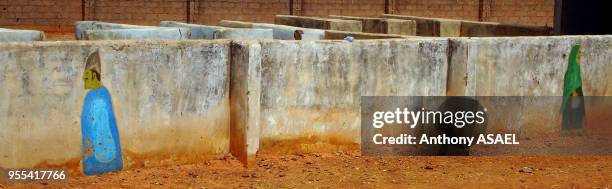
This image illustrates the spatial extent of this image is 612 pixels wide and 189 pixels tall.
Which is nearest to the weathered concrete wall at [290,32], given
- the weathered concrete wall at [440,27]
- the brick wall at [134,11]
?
the weathered concrete wall at [440,27]

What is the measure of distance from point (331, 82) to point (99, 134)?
6.90 feet

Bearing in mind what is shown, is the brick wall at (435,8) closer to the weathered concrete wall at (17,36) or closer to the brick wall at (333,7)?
the brick wall at (333,7)

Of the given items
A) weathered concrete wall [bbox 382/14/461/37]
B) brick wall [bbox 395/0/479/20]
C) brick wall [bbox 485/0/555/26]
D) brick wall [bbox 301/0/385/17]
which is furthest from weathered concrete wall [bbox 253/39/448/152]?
brick wall [bbox 485/0/555/26]

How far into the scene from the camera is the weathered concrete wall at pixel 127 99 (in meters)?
6.44

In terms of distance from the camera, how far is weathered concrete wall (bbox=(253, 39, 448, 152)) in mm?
7535

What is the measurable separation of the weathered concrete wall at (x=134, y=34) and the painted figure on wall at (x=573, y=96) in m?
4.50

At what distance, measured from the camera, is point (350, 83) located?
7.84m

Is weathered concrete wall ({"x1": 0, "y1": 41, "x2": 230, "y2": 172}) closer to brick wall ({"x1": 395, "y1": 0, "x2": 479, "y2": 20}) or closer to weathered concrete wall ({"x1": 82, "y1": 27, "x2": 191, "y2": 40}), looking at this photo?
weathered concrete wall ({"x1": 82, "y1": 27, "x2": 191, "y2": 40})

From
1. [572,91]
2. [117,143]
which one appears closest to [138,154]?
[117,143]

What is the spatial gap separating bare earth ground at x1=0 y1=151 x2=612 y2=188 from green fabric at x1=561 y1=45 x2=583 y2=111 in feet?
3.52

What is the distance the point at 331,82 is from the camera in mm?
7773

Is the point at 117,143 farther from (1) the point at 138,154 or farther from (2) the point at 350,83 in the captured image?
(2) the point at 350,83

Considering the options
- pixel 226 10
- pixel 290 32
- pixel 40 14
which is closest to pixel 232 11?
pixel 226 10

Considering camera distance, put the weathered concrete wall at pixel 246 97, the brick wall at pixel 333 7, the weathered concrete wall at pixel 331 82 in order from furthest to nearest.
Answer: the brick wall at pixel 333 7, the weathered concrete wall at pixel 331 82, the weathered concrete wall at pixel 246 97
